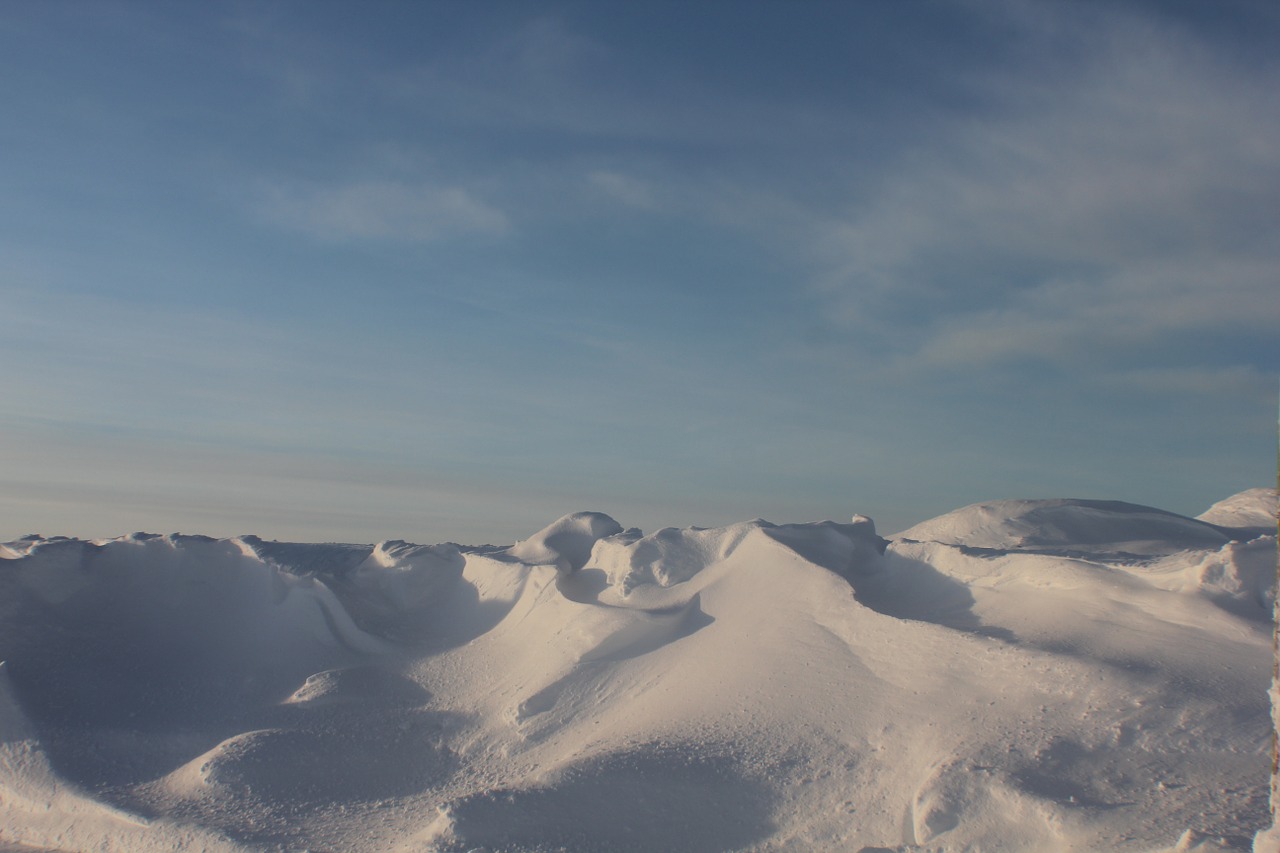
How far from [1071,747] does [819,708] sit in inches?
118

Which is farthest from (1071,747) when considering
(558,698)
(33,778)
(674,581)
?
(33,778)

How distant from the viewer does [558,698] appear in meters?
13.1

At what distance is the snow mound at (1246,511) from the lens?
857 inches

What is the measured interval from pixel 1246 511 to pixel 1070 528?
703 cm

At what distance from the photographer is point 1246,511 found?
22828mm

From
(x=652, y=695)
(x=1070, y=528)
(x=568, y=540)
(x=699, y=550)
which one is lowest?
(x=652, y=695)

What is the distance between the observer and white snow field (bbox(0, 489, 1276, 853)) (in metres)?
8.96

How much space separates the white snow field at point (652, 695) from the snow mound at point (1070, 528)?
8.0 inches

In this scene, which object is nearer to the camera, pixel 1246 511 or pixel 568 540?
pixel 568 540

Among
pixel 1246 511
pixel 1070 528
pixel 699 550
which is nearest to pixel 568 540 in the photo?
pixel 699 550

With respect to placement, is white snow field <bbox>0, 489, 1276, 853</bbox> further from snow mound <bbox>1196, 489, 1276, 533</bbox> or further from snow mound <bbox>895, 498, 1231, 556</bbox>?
snow mound <bbox>1196, 489, 1276, 533</bbox>

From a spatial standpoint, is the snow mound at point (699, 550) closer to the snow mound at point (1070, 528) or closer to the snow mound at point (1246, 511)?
the snow mound at point (1070, 528)

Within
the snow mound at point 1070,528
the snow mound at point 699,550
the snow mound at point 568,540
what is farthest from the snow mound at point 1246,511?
the snow mound at point 568,540

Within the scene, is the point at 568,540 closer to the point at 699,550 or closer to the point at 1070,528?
the point at 699,550
